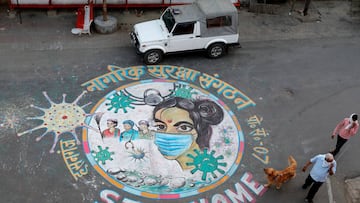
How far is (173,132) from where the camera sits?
43.2 feet

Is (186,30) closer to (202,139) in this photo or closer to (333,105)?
(202,139)

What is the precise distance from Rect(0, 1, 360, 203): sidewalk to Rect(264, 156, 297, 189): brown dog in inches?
284

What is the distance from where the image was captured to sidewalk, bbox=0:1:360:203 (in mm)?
16188

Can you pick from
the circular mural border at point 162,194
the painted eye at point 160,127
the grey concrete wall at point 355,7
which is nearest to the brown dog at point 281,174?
the circular mural border at point 162,194

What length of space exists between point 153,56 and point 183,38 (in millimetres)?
1315

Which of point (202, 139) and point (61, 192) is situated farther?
point (202, 139)

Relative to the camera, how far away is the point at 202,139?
13.1 metres

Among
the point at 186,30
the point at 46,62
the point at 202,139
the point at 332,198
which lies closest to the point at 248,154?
the point at 202,139

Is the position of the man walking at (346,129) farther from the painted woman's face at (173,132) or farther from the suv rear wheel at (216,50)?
the suv rear wheel at (216,50)

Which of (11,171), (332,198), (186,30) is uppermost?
(186,30)

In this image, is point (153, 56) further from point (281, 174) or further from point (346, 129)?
point (346, 129)

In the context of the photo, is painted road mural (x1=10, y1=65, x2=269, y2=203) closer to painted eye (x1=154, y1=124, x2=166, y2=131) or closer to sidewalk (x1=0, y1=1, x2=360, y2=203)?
A: painted eye (x1=154, y1=124, x2=166, y2=131)

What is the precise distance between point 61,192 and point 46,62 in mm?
5903

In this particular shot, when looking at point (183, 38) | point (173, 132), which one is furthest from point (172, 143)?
point (183, 38)
